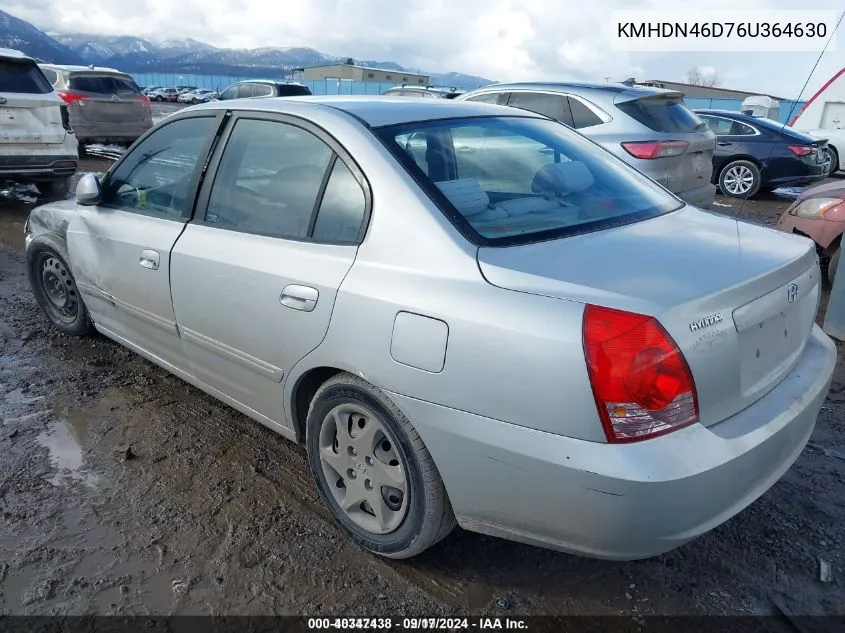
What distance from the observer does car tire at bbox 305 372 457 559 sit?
2.18 meters

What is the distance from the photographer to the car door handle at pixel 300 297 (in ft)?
7.79

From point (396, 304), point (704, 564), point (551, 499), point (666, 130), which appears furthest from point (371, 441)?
point (666, 130)

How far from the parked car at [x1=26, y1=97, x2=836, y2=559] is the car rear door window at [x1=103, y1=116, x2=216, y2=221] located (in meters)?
0.03

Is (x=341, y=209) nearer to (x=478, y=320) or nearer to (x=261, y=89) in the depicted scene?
(x=478, y=320)

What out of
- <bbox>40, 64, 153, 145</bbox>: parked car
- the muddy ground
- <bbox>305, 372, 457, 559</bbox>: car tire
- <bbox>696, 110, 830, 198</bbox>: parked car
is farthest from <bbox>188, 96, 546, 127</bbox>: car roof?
<bbox>40, 64, 153, 145</bbox>: parked car

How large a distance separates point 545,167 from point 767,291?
3.65 feet

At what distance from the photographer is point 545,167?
2848 mm

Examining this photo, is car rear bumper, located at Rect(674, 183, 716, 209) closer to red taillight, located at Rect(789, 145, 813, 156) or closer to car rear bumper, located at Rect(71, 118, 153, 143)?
red taillight, located at Rect(789, 145, 813, 156)

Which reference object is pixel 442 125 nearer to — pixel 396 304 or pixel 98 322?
pixel 396 304

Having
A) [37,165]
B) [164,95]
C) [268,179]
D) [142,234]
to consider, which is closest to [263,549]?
[268,179]

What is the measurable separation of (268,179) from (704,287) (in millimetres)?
1798

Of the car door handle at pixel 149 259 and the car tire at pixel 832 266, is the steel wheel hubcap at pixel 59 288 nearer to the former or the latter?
the car door handle at pixel 149 259

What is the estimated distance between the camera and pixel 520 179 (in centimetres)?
278

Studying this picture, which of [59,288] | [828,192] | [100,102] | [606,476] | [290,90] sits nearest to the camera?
[606,476]
